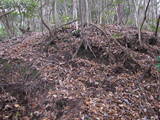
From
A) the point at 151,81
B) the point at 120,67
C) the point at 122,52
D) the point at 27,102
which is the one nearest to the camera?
the point at 27,102

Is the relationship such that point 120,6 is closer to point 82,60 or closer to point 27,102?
point 82,60

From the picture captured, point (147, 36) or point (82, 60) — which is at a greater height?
point (147, 36)

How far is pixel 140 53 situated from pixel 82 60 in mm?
1912

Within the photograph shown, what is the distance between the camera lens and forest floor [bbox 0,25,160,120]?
353 cm

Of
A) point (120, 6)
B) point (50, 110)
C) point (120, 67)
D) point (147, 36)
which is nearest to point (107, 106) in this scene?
Result: point (50, 110)

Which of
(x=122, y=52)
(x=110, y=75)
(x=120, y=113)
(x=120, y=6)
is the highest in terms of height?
(x=120, y=6)

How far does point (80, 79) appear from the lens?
14.5ft

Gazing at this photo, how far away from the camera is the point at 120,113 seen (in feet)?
11.4

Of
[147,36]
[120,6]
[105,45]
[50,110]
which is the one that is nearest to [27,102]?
[50,110]

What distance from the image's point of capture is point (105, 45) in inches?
220

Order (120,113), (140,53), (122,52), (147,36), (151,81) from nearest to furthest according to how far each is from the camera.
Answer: (120,113)
(151,81)
(122,52)
(140,53)
(147,36)

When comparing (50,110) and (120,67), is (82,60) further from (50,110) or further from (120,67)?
(50,110)

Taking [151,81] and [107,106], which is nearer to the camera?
[107,106]

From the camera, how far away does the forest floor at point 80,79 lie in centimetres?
353
